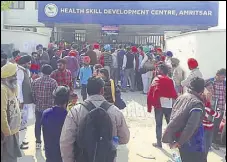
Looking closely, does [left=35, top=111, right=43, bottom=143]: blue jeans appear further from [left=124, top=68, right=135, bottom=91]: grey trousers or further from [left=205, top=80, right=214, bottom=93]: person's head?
[left=124, top=68, right=135, bottom=91]: grey trousers

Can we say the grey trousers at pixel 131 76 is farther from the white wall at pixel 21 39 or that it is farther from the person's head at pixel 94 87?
the person's head at pixel 94 87

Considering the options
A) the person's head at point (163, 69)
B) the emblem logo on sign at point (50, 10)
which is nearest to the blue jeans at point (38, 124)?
the person's head at point (163, 69)

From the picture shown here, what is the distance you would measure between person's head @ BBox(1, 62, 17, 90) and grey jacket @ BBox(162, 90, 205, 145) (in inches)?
73.5

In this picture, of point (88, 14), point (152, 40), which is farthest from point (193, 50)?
point (152, 40)

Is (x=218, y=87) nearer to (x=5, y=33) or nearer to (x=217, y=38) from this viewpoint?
(x=217, y=38)

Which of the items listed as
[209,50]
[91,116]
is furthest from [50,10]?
[91,116]

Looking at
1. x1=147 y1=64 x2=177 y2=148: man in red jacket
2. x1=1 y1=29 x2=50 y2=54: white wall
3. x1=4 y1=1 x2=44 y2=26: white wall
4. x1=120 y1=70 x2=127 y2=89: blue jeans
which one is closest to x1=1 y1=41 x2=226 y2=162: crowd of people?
x1=147 y1=64 x2=177 y2=148: man in red jacket

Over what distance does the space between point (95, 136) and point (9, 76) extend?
54.5 inches

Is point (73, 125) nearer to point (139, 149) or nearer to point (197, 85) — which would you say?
point (197, 85)

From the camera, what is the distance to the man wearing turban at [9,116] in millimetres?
3912

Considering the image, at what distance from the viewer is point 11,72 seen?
4316 millimetres

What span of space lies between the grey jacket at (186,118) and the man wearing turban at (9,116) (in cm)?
174

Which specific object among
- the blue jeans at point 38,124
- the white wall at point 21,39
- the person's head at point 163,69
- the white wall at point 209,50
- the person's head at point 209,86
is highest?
the white wall at point 21,39

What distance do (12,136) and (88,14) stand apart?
57.0 feet
